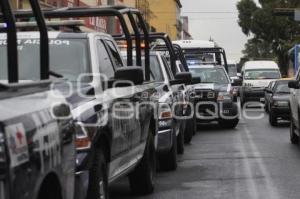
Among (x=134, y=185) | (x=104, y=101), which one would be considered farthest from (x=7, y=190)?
(x=134, y=185)

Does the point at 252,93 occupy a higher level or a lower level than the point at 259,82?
lower

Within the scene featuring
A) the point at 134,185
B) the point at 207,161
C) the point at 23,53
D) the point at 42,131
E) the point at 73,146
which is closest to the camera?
the point at 42,131

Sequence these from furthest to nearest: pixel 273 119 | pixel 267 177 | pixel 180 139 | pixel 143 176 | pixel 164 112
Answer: pixel 273 119
pixel 180 139
pixel 164 112
pixel 267 177
pixel 143 176

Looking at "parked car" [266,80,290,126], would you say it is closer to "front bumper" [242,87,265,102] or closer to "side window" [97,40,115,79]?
"front bumper" [242,87,265,102]

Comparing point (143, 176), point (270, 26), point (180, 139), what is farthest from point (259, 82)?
point (270, 26)

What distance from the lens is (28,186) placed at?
3910 millimetres

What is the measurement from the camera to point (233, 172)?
11000mm

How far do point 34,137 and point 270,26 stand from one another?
220ft

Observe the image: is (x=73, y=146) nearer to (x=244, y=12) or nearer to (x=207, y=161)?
(x=207, y=161)

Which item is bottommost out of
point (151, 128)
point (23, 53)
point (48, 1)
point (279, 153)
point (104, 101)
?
point (279, 153)

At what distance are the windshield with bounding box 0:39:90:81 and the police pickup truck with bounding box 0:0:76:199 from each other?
5.50 ft

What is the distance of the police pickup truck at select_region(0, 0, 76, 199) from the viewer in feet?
12.1

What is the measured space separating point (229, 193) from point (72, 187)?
4.38 m

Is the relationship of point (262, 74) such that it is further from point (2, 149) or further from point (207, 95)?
point (2, 149)
